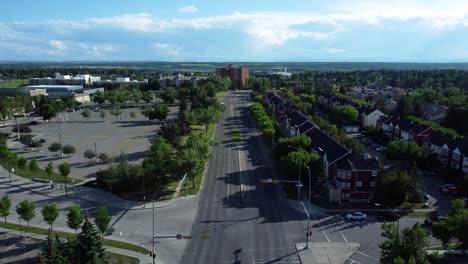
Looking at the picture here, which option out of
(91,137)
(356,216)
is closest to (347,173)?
(356,216)

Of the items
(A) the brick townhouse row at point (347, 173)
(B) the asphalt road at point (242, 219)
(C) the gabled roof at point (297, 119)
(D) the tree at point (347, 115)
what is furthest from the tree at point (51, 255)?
(D) the tree at point (347, 115)

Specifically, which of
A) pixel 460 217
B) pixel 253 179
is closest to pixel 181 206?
pixel 253 179

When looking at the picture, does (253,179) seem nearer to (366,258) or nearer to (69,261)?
(366,258)

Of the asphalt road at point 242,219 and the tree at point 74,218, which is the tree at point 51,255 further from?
the asphalt road at point 242,219

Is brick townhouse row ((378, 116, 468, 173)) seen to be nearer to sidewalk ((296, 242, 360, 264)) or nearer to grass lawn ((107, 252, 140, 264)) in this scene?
sidewalk ((296, 242, 360, 264))

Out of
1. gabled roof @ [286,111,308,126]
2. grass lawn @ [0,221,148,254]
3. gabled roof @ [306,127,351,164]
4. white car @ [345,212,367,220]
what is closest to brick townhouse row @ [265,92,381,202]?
gabled roof @ [306,127,351,164]

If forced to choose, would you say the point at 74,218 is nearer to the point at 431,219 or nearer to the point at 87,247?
the point at 87,247
